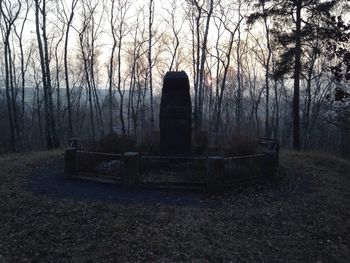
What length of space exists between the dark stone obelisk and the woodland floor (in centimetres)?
297

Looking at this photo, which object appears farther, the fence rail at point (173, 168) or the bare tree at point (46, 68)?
the bare tree at point (46, 68)

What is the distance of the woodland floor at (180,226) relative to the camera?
6.24 meters

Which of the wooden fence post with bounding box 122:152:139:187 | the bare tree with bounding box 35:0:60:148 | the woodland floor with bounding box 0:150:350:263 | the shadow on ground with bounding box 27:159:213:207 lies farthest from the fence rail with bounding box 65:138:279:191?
the bare tree with bounding box 35:0:60:148

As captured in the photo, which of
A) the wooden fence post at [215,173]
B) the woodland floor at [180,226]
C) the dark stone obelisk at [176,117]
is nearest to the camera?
Result: the woodland floor at [180,226]

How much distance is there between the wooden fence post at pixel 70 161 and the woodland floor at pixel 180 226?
3.79 ft

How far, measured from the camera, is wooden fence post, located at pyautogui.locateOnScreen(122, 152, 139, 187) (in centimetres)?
927

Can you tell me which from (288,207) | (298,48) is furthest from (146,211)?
(298,48)

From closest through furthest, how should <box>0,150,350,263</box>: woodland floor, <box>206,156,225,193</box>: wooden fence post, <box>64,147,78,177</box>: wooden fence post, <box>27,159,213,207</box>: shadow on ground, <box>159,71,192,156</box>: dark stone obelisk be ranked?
<box>0,150,350,263</box>: woodland floor → <box>27,159,213,207</box>: shadow on ground → <box>206,156,225,193</box>: wooden fence post → <box>64,147,78,177</box>: wooden fence post → <box>159,71,192,156</box>: dark stone obelisk

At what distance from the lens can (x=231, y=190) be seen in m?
9.37

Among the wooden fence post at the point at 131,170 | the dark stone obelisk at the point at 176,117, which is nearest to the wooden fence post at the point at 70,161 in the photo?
the wooden fence post at the point at 131,170

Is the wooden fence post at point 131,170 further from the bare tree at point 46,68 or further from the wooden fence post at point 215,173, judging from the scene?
the bare tree at point 46,68

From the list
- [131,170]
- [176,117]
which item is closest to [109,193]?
[131,170]

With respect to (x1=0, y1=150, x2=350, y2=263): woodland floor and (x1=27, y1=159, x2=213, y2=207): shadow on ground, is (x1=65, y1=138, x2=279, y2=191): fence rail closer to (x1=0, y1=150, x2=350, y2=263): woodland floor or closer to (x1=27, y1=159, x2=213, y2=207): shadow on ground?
(x1=27, y1=159, x2=213, y2=207): shadow on ground

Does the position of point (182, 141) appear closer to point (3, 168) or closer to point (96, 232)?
point (96, 232)
